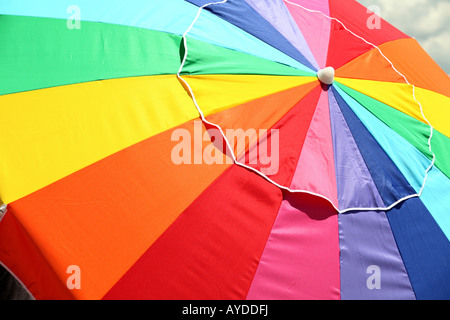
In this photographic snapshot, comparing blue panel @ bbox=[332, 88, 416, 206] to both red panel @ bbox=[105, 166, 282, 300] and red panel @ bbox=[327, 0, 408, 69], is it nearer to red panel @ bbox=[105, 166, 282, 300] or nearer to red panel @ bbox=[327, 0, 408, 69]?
red panel @ bbox=[327, 0, 408, 69]

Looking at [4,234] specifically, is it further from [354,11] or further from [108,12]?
[354,11]

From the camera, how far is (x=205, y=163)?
8.52 feet

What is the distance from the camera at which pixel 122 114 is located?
8.58 ft

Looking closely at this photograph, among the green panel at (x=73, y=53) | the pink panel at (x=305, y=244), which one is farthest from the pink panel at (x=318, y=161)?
the green panel at (x=73, y=53)

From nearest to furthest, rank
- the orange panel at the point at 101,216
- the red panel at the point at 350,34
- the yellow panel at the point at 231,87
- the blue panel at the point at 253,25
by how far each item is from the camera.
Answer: the orange panel at the point at 101,216, the yellow panel at the point at 231,87, the blue panel at the point at 253,25, the red panel at the point at 350,34

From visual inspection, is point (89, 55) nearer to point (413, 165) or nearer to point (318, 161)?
point (318, 161)

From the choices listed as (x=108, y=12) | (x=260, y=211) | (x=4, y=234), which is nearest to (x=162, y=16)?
(x=108, y=12)

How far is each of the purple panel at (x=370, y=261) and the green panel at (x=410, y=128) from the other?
74 centimetres

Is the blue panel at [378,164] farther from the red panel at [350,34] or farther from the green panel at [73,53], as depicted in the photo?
the green panel at [73,53]

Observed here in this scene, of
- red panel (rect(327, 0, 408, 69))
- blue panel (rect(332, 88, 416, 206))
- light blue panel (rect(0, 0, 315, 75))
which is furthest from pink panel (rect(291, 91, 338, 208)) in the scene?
red panel (rect(327, 0, 408, 69))

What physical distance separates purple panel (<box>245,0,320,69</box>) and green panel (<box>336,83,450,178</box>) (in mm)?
380

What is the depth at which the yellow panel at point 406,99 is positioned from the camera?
3389 millimetres

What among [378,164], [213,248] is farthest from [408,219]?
[213,248]
